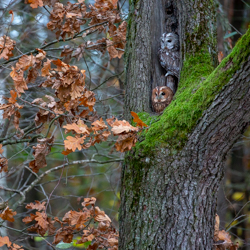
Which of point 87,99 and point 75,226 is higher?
point 87,99

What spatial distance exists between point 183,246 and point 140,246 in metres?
0.33

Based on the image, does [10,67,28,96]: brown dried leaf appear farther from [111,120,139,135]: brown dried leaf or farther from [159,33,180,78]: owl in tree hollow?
[159,33,180,78]: owl in tree hollow

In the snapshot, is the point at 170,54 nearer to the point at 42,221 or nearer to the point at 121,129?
the point at 121,129

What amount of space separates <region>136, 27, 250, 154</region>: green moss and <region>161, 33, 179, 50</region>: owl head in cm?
35

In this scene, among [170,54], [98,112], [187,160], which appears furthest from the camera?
[98,112]

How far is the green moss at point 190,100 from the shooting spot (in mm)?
1675

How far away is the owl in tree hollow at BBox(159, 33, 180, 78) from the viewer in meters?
2.62

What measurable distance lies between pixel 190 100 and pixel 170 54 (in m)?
0.83

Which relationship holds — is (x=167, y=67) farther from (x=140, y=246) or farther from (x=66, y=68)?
(x=140, y=246)

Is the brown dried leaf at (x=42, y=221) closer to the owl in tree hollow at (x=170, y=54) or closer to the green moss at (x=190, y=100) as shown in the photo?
the green moss at (x=190, y=100)

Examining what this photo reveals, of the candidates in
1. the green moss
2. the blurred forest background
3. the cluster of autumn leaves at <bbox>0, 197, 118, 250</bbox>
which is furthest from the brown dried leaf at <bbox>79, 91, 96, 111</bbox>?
the blurred forest background

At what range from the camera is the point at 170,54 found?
8.61 feet

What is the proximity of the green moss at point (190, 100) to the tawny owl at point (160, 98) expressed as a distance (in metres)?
0.17

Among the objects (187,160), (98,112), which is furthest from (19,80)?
(98,112)
